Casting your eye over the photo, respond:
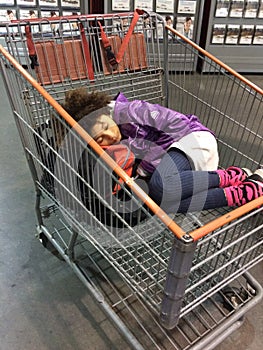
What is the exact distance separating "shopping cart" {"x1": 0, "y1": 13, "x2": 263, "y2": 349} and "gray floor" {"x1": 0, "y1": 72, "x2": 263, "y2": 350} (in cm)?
7

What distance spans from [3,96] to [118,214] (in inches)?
96.2

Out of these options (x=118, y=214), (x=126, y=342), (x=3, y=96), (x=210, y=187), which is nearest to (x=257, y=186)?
(x=210, y=187)

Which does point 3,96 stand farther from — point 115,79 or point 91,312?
point 91,312

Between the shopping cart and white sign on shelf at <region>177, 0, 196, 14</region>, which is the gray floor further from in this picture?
white sign on shelf at <region>177, 0, 196, 14</region>

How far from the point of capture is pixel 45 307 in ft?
5.07

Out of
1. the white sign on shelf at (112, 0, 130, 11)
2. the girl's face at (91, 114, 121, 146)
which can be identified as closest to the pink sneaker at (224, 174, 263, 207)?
the girl's face at (91, 114, 121, 146)

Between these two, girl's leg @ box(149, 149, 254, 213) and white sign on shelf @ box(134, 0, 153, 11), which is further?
white sign on shelf @ box(134, 0, 153, 11)

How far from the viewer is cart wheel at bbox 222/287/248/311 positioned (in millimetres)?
1550

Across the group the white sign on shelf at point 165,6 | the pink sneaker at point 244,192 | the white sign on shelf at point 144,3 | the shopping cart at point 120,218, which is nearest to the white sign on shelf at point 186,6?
the white sign on shelf at point 165,6

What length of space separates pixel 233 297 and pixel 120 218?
0.76m

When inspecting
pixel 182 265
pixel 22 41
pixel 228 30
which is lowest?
pixel 228 30

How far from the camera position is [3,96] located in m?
3.22

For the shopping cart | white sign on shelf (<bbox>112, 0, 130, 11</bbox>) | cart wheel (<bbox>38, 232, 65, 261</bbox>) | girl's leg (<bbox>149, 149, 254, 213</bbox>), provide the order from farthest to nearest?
1. white sign on shelf (<bbox>112, 0, 130, 11</bbox>)
2. cart wheel (<bbox>38, 232, 65, 261</bbox>)
3. girl's leg (<bbox>149, 149, 254, 213</bbox>)
4. the shopping cart

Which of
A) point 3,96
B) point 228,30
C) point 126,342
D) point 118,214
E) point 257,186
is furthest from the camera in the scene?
point 228,30
